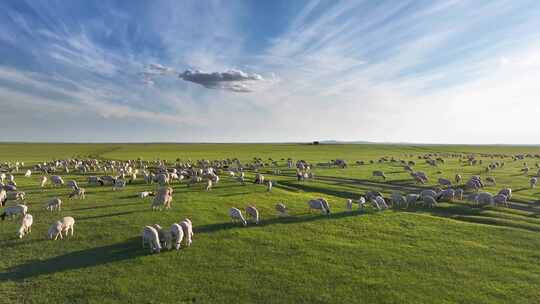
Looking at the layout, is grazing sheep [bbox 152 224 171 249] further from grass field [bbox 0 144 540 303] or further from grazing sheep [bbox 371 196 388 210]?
grazing sheep [bbox 371 196 388 210]

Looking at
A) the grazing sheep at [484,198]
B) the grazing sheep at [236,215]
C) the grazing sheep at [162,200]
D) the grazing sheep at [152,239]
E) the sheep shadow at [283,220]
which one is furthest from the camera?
the grazing sheep at [484,198]

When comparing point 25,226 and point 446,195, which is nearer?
point 25,226

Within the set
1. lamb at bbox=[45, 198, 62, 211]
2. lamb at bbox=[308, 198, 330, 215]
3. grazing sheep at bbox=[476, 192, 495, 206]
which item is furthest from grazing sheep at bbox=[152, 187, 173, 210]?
grazing sheep at bbox=[476, 192, 495, 206]

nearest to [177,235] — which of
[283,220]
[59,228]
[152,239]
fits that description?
[152,239]

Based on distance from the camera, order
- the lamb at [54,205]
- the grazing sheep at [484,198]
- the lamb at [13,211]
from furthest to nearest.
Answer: the grazing sheep at [484,198]
the lamb at [54,205]
the lamb at [13,211]

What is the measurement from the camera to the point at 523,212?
24.7 meters

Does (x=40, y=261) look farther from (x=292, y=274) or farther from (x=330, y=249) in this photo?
(x=330, y=249)

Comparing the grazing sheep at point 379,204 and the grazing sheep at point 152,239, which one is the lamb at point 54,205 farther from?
the grazing sheep at point 379,204

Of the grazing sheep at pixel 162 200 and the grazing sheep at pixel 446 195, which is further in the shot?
the grazing sheep at pixel 446 195

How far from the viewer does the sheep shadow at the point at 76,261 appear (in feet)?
43.1

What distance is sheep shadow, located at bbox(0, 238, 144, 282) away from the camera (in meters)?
13.2

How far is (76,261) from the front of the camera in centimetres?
1437

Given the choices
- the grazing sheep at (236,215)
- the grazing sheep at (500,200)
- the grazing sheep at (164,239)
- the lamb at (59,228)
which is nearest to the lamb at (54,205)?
the lamb at (59,228)

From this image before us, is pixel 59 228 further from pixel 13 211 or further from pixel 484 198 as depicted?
pixel 484 198
